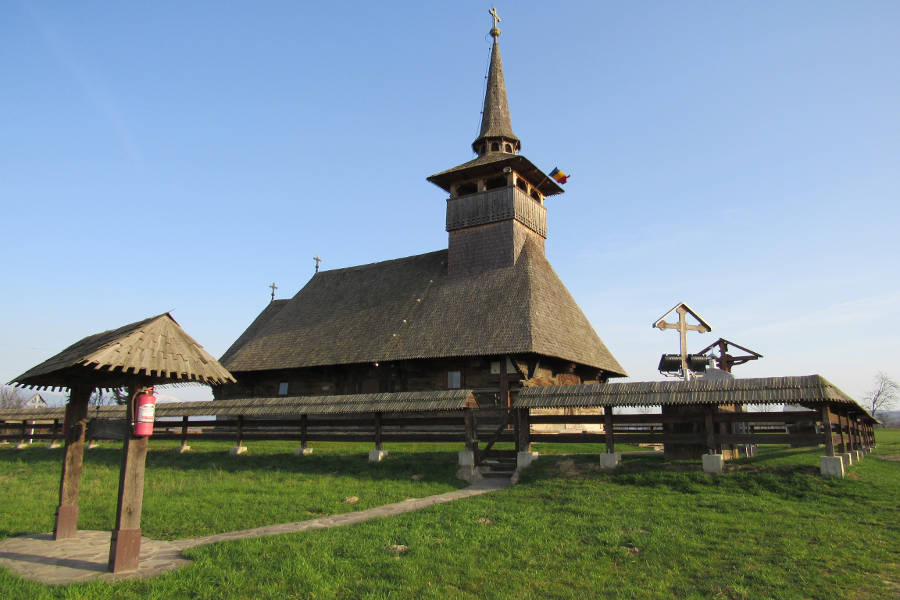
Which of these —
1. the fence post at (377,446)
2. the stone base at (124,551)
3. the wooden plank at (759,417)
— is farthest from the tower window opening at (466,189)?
the stone base at (124,551)

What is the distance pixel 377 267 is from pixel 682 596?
28.8 m

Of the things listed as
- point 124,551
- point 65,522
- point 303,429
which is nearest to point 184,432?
point 303,429

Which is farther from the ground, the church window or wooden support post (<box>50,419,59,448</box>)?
the church window

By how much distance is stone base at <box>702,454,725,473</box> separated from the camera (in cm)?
1283

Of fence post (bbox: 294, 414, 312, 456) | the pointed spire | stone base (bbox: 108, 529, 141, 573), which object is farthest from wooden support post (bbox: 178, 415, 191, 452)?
the pointed spire

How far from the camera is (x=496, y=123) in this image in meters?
32.7

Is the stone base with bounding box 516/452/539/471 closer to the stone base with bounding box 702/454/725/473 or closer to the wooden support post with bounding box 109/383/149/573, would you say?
the stone base with bounding box 702/454/725/473

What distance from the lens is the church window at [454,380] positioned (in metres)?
25.4

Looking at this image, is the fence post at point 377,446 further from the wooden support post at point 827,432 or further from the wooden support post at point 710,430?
the wooden support post at point 827,432

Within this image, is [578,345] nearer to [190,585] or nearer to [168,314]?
[168,314]

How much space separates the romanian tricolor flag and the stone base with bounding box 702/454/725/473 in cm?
2116

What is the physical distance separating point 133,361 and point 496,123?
27.3 meters

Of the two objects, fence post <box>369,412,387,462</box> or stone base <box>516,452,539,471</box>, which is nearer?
stone base <box>516,452,539,471</box>

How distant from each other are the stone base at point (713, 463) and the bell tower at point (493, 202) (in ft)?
53.2
